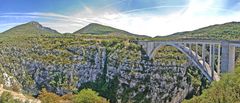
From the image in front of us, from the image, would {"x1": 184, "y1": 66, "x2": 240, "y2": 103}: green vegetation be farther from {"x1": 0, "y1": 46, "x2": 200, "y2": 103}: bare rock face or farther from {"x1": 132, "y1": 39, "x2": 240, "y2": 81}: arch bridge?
{"x1": 0, "y1": 46, "x2": 200, "y2": 103}: bare rock face

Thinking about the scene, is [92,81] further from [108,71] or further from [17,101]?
[17,101]

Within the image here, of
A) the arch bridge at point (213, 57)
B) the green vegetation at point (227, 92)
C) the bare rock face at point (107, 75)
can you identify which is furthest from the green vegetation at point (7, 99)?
the arch bridge at point (213, 57)

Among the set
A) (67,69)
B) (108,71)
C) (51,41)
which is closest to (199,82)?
(108,71)

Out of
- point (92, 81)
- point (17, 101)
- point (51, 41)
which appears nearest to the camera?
point (17, 101)

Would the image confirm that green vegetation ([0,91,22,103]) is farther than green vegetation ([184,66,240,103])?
Yes

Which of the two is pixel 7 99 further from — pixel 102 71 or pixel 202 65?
pixel 102 71

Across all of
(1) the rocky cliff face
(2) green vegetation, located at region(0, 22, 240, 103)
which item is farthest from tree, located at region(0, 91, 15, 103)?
(1) the rocky cliff face

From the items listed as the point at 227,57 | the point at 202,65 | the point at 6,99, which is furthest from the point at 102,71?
the point at 227,57

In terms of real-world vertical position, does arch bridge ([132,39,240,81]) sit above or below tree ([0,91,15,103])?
above
